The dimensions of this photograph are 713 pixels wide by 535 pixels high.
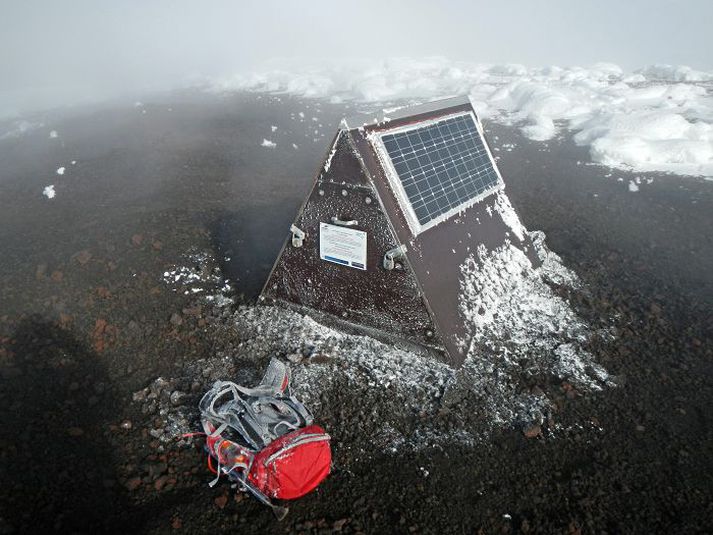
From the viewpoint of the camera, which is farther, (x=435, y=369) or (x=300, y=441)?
(x=435, y=369)

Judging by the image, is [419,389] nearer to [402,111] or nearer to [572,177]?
[402,111]

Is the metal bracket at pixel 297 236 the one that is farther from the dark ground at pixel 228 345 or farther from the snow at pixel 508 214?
the snow at pixel 508 214

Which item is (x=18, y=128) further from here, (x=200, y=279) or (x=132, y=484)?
(x=132, y=484)

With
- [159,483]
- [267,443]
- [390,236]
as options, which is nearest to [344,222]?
[390,236]

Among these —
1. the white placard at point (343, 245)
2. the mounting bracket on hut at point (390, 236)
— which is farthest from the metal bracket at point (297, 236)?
the white placard at point (343, 245)

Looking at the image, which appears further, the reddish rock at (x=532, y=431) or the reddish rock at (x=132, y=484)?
the reddish rock at (x=532, y=431)

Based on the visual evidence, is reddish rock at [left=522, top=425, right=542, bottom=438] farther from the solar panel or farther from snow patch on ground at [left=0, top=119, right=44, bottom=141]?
snow patch on ground at [left=0, top=119, right=44, bottom=141]

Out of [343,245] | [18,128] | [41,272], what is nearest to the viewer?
[343,245]

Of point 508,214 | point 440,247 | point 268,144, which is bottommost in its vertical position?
point 268,144
